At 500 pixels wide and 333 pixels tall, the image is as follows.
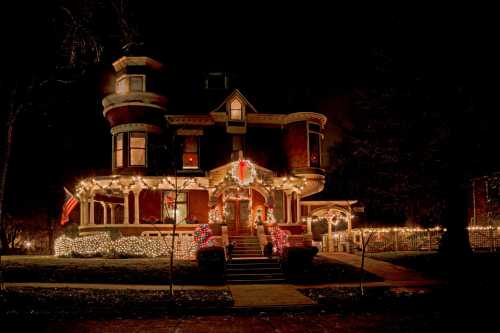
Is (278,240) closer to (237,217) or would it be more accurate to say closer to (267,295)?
(237,217)

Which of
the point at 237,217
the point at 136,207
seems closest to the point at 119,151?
the point at 136,207

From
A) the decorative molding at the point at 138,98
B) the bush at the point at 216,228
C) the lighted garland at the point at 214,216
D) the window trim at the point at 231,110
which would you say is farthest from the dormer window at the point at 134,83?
the bush at the point at 216,228

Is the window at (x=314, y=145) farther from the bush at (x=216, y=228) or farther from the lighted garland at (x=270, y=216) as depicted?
the bush at (x=216, y=228)

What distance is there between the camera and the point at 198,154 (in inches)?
1131

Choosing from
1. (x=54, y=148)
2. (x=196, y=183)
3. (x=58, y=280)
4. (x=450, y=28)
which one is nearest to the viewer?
(x=58, y=280)

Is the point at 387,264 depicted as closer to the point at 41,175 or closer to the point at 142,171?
the point at 142,171

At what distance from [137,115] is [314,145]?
1040cm

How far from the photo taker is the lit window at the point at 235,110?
2875 centimetres

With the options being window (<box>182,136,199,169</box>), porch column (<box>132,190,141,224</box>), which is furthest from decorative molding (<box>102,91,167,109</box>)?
porch column (<box>132,190,141,224</box>)

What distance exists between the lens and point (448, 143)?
20.8 metres

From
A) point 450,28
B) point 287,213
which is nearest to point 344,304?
point 450,28

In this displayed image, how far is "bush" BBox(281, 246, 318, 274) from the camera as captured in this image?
19.0 m

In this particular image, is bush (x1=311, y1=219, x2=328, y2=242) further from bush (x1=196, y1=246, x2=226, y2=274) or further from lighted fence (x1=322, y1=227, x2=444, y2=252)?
bush (x1=196, y1=246, x2=226, y2=274)

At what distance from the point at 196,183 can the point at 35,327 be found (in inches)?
650
